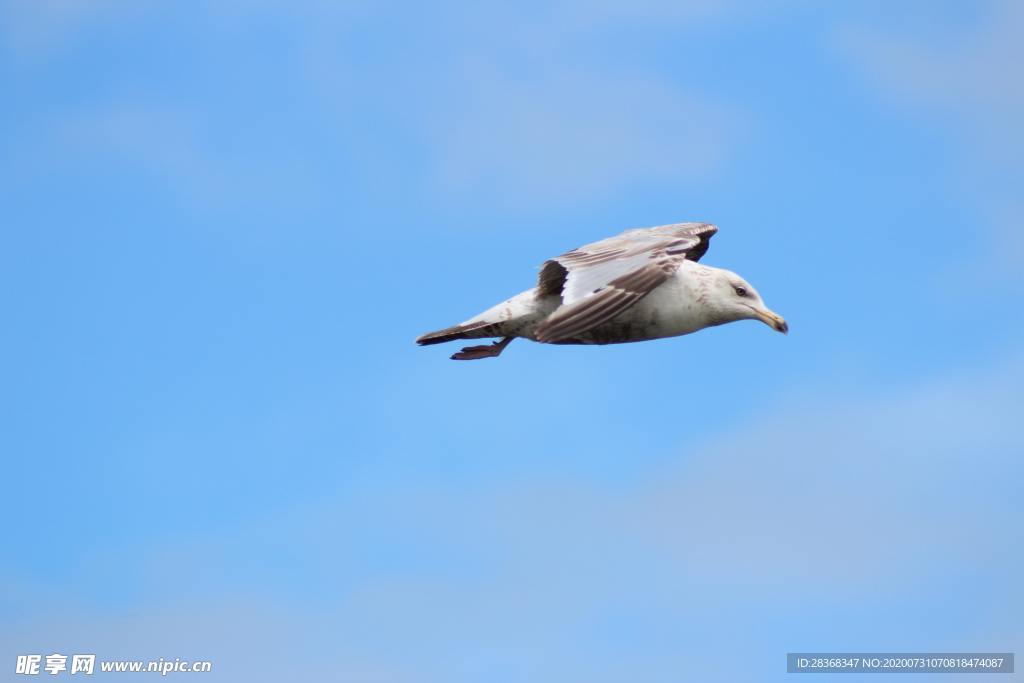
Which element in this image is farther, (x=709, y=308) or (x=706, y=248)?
(x=706, y=248)

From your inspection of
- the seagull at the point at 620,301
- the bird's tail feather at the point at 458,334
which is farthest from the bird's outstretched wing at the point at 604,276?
the bird's tail feather at the point at 458,334

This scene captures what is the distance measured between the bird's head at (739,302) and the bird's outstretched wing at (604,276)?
0.65 metres

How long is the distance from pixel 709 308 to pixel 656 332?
2.37ft

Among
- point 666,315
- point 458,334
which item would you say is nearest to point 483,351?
point 458,334

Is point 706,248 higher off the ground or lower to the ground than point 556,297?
higher

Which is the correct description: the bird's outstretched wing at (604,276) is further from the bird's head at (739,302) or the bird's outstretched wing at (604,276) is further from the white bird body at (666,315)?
the bird's head at (739,302)

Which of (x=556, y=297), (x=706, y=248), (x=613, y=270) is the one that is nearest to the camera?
(x=613, y=270)

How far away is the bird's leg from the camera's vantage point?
20250mm

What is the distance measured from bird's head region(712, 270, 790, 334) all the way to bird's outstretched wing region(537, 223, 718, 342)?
0.65 m

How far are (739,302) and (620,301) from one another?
216cm

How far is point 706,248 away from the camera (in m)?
21.7

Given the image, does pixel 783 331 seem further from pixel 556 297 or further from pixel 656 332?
pixel 556 297

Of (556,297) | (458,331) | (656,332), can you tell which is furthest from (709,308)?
(458,331)

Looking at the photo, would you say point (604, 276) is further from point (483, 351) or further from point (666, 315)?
point (483, 351)
